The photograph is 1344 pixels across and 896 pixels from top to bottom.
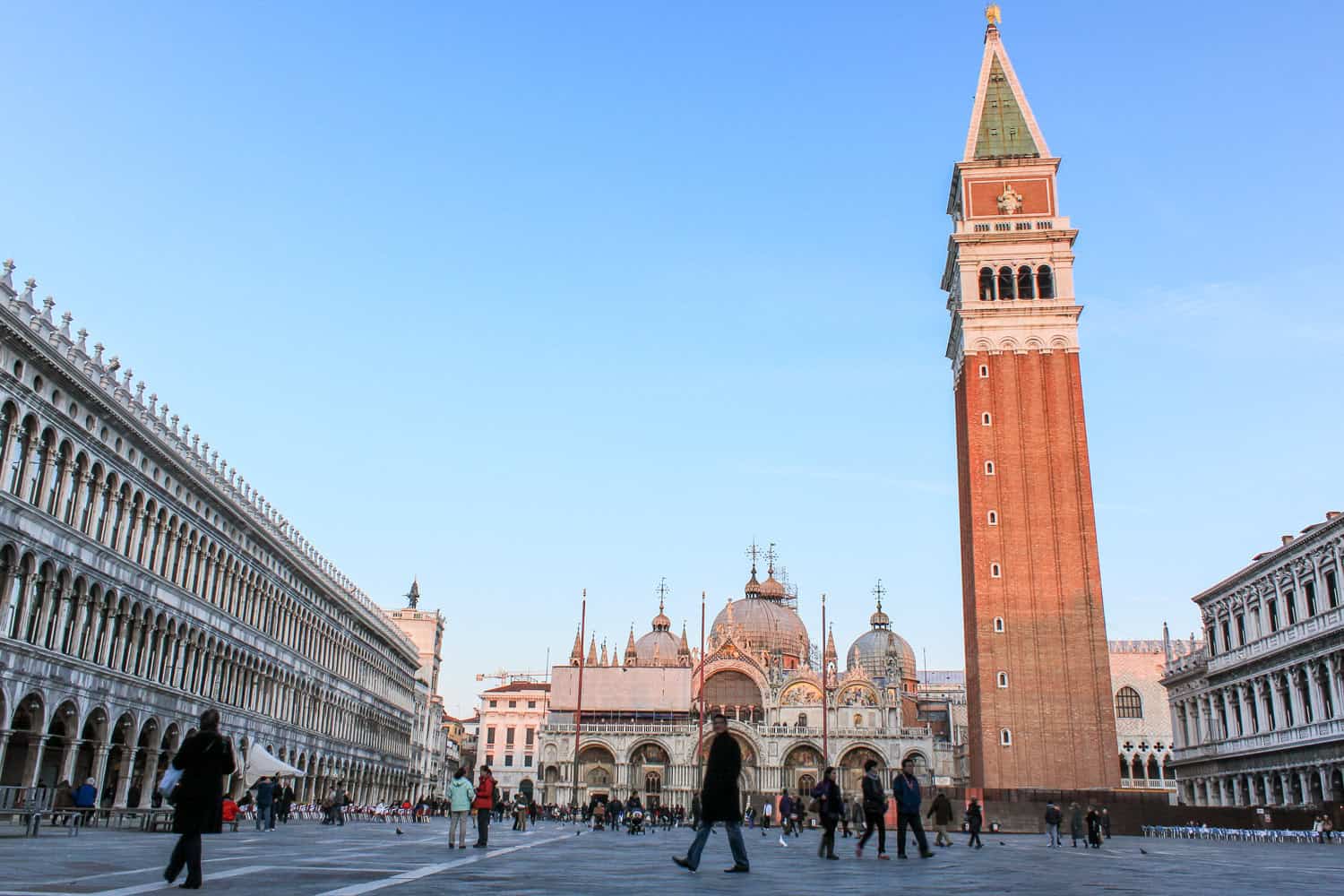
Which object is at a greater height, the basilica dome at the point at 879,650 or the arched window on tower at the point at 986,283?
the arched window on tower at the point at 986,283

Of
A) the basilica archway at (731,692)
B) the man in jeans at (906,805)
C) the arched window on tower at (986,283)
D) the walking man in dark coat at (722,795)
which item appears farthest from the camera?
the basilica archway at (731,692)

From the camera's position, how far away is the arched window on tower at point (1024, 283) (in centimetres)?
5503

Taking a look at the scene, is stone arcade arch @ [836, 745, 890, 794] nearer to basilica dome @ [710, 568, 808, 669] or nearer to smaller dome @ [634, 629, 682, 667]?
basilica dome @ [710, 568, 808, 669]

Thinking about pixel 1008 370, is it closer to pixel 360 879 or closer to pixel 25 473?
pixel 25 473

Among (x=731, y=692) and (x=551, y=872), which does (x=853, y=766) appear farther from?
(x=551, y=872)

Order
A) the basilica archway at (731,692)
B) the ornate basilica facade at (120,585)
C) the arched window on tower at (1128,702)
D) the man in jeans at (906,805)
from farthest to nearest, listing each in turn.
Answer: the basilica archway at (731,692) < the arched window on tower at (1128,702) < the ornate basilica facade at (120,585) < the man in jeans at (906,805)

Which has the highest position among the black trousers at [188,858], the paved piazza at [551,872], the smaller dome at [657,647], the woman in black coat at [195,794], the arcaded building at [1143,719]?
the smaller dome at [657,647]

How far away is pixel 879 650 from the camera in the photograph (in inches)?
3824

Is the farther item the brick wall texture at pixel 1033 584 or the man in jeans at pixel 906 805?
the brick wall texture at pixel 1033 584

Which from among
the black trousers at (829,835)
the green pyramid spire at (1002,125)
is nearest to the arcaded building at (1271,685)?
the green pyramid spire at (1002,125)

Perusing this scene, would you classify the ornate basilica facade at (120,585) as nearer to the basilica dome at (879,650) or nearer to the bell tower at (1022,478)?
the bell tower at (1022,478)

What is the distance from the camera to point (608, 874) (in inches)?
454

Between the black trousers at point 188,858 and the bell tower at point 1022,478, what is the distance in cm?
4406

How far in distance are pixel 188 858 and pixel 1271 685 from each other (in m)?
48.8
